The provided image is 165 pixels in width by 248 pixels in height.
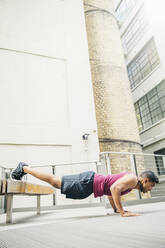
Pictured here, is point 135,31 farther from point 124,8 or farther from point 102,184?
point 102,184

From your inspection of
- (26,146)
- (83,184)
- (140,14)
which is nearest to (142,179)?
(83,184)

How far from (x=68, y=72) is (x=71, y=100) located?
124 centimetres

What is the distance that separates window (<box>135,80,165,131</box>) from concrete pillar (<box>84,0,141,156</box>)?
7.20ft

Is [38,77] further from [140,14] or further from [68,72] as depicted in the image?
[140,14]

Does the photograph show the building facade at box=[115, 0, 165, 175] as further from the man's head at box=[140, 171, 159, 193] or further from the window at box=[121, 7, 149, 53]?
the man's head at box=[140, 171, 159, 193]

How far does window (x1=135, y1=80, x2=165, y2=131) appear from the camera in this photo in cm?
1117

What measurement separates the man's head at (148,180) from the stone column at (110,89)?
540 centimetres

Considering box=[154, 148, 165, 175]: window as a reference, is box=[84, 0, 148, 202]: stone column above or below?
above

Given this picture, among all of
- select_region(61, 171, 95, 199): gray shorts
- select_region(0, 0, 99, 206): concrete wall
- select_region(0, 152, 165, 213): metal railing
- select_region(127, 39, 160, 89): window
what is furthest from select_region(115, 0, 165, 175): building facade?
select_region(61, 171, 95, 199): gray shorts

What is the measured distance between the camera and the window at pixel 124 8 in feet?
46.2

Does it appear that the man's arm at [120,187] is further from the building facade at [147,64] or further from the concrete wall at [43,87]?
the building facade at [147,64]

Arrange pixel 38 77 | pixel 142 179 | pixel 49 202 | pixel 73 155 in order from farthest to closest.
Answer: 1. pixel 38 77
2. pixel 73 155
3. pixel 49 202
4. pixel 142 179

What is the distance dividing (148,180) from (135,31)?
13.6 metres

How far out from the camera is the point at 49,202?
5836 mm
